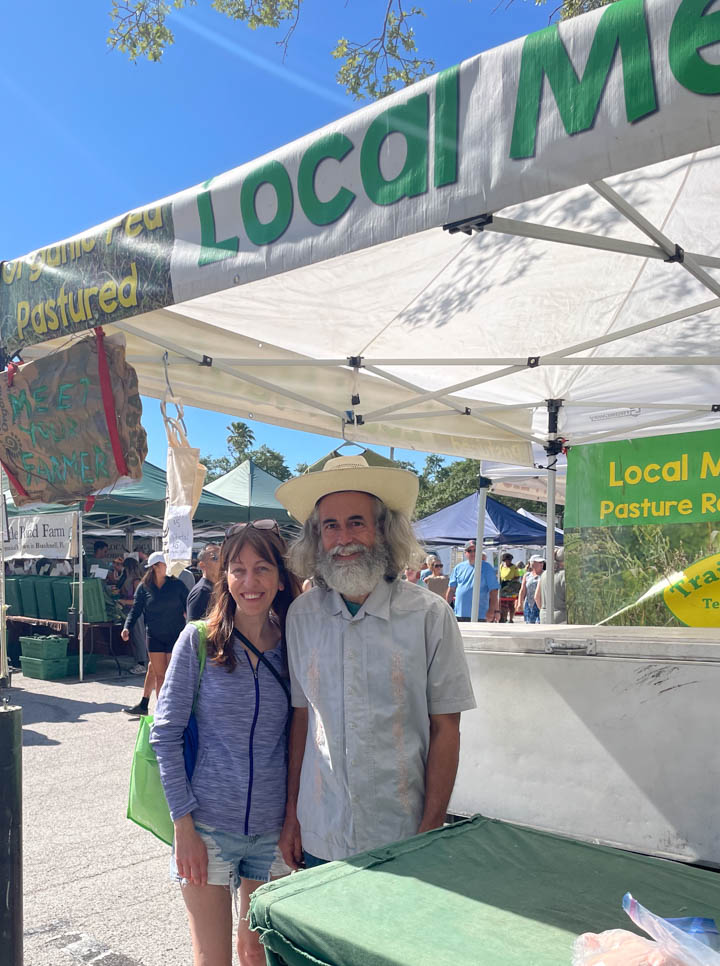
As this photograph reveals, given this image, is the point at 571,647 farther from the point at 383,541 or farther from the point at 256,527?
the point at 256,527

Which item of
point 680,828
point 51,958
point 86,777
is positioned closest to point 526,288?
point 680,828

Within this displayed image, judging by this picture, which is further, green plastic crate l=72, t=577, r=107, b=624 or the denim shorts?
green plastic crate l=72, t=577, r=107, b=624

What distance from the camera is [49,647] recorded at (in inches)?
439

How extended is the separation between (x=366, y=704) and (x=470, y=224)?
1178mm

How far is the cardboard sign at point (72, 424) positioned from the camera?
276cm

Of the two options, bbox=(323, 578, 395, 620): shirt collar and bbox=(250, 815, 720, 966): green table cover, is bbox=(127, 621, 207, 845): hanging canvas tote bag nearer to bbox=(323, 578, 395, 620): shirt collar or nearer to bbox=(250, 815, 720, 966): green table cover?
bbox=(323, 578, 395, 620): shirt collar

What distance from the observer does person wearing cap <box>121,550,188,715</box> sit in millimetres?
7988

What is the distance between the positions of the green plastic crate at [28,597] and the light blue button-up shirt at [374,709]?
11552 millimetres

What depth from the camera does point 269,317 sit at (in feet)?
13.6

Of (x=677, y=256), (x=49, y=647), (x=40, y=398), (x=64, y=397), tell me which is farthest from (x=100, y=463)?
(x=49, y=647)

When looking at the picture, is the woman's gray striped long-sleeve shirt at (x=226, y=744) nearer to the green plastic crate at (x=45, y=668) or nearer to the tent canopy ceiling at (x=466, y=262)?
the tent canopy ceiling at (x=466, y=262)

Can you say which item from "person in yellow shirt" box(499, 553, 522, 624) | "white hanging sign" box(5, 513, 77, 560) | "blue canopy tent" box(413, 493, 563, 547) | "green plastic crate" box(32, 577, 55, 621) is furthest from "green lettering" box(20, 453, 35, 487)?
"blue canopy tent" box(413, 493, 563, 547)

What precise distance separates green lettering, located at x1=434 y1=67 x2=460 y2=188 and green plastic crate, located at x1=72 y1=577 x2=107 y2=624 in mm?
10797

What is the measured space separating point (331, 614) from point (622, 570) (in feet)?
6.33
